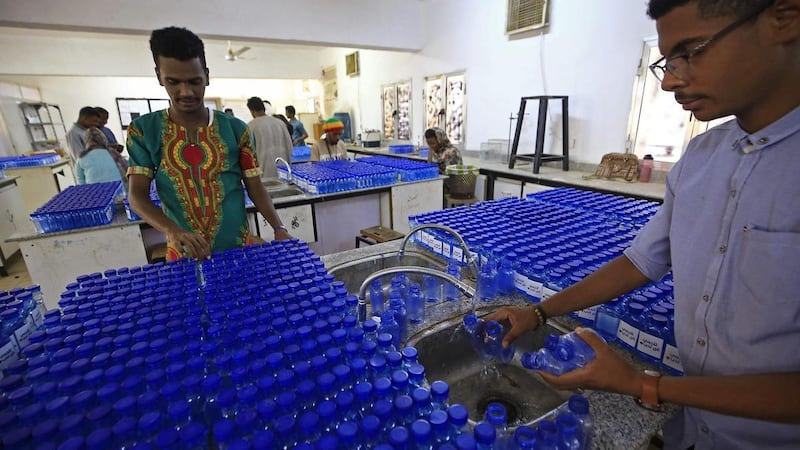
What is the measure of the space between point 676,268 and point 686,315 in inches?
4.2

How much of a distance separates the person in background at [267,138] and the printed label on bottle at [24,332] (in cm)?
358

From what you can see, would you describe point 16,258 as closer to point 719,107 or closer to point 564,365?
point 564,365

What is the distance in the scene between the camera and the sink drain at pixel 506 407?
46.0 inches

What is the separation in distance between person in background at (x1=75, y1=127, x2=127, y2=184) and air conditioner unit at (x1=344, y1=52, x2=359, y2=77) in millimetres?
6183

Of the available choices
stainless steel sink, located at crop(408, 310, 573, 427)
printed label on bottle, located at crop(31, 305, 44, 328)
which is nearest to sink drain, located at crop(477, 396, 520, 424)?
stainless steel sink, located at crop(408, 310, 573, 427)

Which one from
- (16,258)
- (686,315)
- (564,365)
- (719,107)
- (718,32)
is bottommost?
(16,258)

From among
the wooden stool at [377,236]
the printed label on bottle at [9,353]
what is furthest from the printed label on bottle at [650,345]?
the wooden stool at [377,236]

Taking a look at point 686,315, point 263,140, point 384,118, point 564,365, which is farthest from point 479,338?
point 384,118

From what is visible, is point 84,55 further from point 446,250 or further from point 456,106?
point 446,250

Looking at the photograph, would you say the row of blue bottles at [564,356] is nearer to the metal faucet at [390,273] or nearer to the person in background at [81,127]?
the metal faucet at [390,273]

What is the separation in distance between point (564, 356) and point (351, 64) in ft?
31.3

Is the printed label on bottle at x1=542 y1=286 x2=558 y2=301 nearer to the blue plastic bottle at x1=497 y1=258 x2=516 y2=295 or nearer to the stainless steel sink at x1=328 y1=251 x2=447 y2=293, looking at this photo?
the blue plastic bottle at x1=497 y1=258 x2=516 y2=295

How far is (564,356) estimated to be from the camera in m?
0.81

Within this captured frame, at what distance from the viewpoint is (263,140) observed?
450cm
